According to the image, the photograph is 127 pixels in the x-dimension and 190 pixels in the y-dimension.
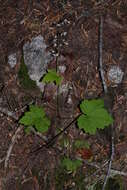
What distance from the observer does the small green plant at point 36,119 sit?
3.38m

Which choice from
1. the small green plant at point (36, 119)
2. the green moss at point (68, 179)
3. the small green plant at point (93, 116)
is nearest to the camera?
the small green plant at point (93, 116)

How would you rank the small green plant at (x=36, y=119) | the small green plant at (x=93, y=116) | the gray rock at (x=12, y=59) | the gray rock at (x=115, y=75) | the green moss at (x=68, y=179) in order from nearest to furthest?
the small green plant at (x=93, y=116)
the small green plant at (x=36, y=119)
the green moss at (x=68, y=179)
the gray rock at (x=115, y=75)
the gray rock at (x=12, y=59)

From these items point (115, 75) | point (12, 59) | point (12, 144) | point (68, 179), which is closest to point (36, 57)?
point (12, 59)

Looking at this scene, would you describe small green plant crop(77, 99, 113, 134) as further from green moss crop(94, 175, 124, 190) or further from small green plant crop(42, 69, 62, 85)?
green moss crop(94, 175, 124, 190)

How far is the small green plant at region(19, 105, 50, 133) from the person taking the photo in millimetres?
3379

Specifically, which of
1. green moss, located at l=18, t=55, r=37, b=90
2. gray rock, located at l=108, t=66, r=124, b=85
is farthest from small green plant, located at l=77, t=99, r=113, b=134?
green moss, located at l=18, t=55, r=37, b=90

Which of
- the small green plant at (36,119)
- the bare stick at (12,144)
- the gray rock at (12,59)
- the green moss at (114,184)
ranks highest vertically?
the gray rock at (12,59)

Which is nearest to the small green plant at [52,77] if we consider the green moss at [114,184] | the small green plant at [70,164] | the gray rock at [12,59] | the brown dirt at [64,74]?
the brown dirt at [64,74]

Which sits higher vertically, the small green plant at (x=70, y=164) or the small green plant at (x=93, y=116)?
the small green plant at (x=93, y=116)

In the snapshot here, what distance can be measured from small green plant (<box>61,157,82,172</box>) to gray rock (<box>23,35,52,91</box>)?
2.90 feet

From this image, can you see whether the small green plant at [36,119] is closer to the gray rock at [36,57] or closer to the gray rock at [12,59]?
the gray rock at [36,57]

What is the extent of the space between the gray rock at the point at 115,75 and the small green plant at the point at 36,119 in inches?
35.6

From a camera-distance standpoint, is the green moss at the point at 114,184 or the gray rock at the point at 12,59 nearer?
the green moss at the point at 114,184

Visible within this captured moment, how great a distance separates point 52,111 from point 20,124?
0.40 m
